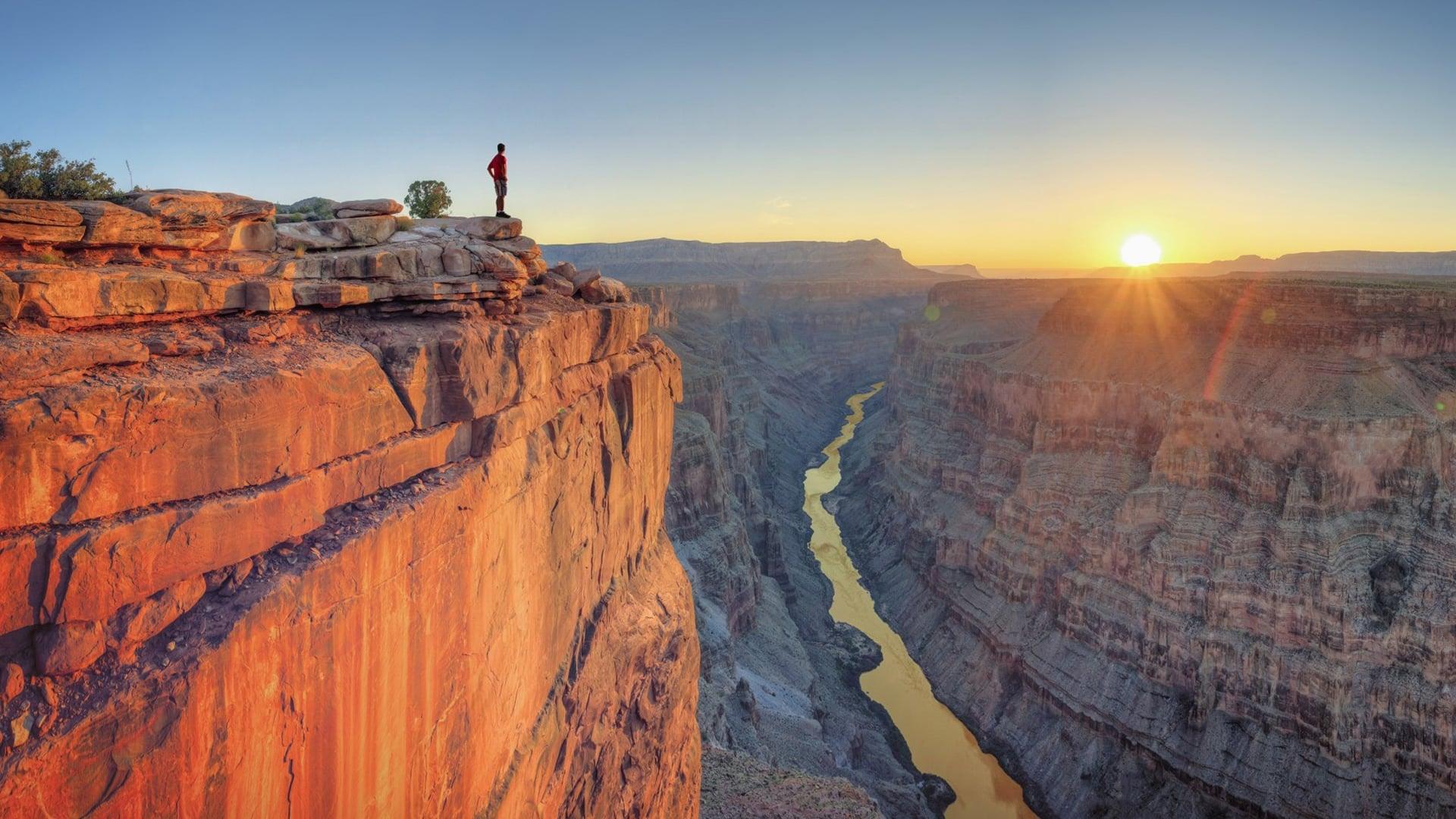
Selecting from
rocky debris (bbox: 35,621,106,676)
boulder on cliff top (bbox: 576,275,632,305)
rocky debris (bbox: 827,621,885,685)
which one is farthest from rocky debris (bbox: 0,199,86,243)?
rocky debris (bbox: 827,621,885,685)

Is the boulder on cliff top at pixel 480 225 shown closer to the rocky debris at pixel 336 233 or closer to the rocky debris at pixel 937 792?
the rocky debris at pixel 336 233

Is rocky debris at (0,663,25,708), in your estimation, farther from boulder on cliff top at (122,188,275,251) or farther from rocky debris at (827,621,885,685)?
rocky debris at (827,621,885,685)

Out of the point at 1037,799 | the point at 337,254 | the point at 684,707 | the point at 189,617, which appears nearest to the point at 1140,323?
the point at 1037,799

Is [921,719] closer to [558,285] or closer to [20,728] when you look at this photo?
[558,285]

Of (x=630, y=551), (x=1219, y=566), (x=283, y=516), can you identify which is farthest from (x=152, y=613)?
(x=1219, y=566)

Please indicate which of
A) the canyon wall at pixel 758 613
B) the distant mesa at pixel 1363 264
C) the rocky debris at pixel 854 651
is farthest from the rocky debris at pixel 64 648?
the distant mesa at pixel 1363 264
